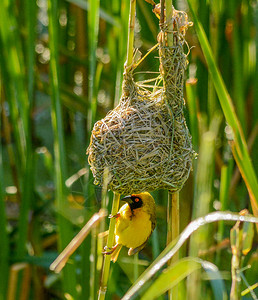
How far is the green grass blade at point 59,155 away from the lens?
4.65 feet

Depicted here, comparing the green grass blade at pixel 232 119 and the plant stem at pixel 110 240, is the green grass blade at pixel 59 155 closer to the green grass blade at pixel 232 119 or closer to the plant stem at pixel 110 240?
the plant stem at pixel 110 240

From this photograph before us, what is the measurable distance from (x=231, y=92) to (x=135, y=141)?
51.5 inches

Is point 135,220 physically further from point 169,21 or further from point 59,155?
point 169,21

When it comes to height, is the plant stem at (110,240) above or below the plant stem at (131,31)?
below

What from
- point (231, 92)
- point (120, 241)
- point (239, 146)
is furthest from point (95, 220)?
point (231, 92)

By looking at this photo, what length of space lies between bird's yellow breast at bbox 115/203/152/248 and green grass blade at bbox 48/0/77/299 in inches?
6.5

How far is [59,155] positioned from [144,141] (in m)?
0.35

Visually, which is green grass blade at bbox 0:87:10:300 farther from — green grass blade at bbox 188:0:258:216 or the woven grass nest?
green grass blade at bbox 188:0:258:216

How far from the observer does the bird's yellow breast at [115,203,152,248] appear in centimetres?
148

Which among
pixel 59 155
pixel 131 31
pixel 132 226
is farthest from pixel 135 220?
pixel 131 31

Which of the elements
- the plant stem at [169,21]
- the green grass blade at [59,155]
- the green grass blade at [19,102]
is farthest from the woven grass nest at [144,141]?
the green grass blade at [19,102]

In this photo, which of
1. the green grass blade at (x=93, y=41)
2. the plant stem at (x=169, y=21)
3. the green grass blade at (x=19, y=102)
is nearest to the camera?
the plant stem at (x=169, y=21)

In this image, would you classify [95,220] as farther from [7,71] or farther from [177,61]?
[7,71]

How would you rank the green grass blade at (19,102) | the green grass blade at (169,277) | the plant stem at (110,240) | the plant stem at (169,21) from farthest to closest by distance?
the green grass blade at (19,102)
the plant stem at (110,240)
the plant stem at (169,21)
the green grass blade at (169,277)
